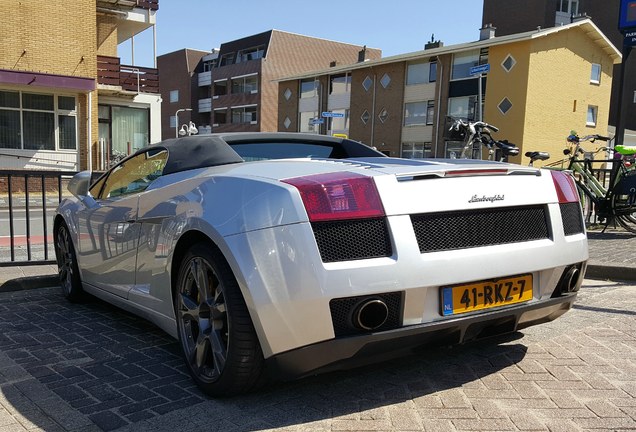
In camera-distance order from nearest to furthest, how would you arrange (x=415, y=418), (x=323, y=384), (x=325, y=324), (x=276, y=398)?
(x=325, y=324), (x=415, y=418), (x=276, y=398), (x=323, y=384)

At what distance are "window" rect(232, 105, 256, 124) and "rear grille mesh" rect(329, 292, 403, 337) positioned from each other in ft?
186

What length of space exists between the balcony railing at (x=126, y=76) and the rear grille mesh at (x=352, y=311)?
2317 cm

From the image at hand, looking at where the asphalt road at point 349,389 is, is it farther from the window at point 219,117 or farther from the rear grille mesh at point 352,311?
the window at point 219,117

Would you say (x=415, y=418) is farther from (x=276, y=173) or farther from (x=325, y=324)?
→ (x=276, y=173)

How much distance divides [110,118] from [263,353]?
79.0 ft

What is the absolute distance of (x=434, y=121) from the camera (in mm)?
35594

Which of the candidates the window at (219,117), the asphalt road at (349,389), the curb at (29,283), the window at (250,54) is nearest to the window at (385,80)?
the window at (250,54)

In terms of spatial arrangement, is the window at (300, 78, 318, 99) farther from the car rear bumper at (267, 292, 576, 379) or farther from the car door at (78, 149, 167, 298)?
the car rear bumper at (267, 292, 576, 379)

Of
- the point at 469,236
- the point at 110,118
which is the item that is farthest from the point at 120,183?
the point at 110,118

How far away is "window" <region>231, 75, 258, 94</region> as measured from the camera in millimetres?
57875

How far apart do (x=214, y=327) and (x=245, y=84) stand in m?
A: 59.6

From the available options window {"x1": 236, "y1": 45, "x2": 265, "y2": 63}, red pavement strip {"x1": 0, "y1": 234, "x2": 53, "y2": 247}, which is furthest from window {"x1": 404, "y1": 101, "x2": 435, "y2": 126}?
red pavement strip {"x1": 0, "y1": 234, "x2": 53, "y2": 247}

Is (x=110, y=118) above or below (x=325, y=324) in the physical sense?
above

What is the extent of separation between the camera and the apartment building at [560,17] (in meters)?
46.8
